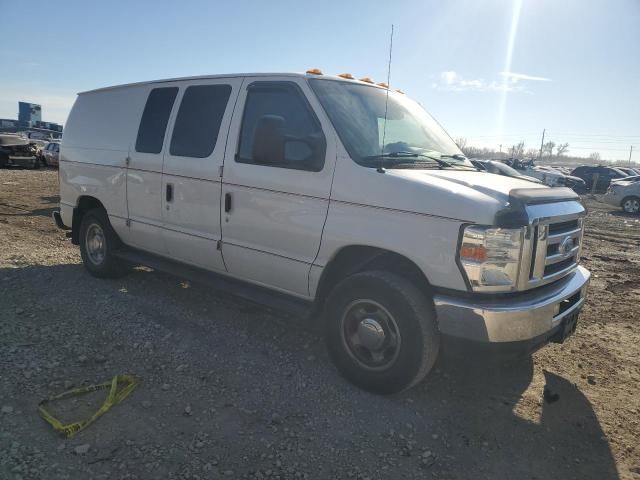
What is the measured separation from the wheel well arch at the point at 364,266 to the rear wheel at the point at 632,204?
18.0m

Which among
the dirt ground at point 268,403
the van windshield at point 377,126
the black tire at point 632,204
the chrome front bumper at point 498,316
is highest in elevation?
the van windshield at point 377,126

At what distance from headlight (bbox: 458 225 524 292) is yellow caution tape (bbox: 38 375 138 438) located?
97.5 inches

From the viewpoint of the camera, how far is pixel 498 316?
297 centimetres

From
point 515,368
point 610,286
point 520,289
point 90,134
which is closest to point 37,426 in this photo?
point 520,289

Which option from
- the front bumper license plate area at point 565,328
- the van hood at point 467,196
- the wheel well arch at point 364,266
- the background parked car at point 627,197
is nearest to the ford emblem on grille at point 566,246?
the van hood at point 467,196

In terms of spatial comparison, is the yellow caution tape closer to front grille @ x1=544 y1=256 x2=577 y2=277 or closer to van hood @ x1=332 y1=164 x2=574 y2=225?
van hood @ x1=332 y1=164 x2=574 y2=225

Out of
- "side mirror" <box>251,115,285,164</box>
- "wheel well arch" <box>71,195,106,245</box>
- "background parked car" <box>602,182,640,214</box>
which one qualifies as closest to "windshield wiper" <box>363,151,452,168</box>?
"side mirror" <box>251,115,285,164</box>

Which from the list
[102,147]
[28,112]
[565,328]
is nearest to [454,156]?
[565,328]

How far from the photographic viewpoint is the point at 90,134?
19.4 feet

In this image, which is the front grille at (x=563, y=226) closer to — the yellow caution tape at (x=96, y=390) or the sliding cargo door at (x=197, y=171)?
the sliding cargo door at (x=197, y=171)

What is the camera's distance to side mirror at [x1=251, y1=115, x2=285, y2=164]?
11.7ft

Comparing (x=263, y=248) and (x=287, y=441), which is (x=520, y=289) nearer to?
(x=287, y=441)

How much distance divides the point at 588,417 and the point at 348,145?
8.50 ft

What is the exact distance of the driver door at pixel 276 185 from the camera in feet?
12.0
